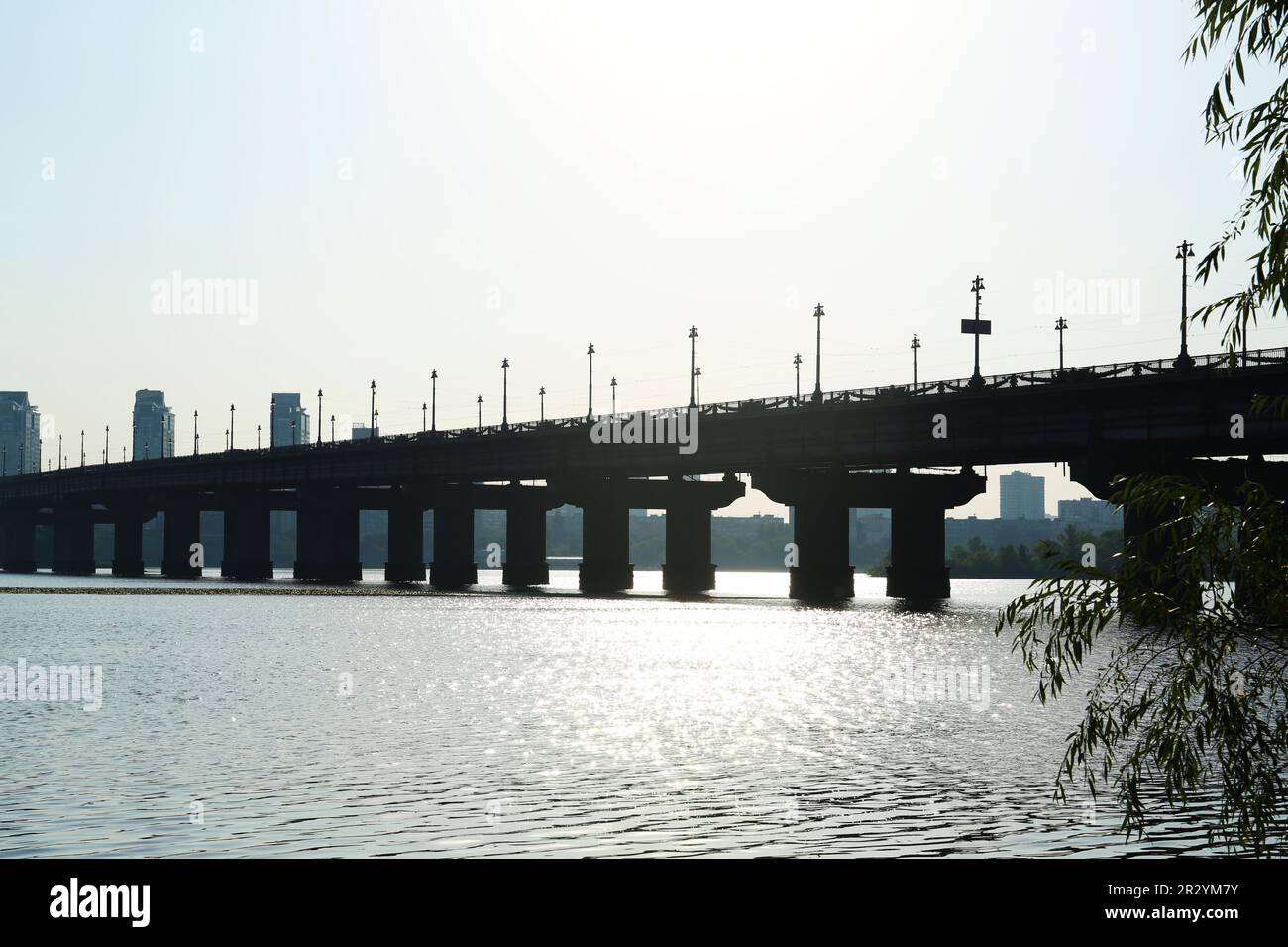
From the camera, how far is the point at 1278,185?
719 inches

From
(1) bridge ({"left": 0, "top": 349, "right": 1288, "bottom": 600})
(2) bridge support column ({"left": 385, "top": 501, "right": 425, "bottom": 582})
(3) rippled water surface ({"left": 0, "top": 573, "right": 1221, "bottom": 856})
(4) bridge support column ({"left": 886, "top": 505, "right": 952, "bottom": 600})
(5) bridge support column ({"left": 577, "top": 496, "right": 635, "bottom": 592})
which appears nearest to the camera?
(3) rippled water surface ({"left": 0, "top": 573, "right": 1221, "bottom": 856})

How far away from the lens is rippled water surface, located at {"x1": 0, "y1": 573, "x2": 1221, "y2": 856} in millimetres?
27141

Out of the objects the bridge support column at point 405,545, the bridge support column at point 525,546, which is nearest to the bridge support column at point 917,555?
the bridge support column at point 525,546

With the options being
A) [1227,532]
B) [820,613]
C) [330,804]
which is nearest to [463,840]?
[330,804]

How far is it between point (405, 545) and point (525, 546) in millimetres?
14646

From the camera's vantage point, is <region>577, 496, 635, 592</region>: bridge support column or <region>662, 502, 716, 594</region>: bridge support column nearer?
<region>662, 502, 716, 594</region>: bridge support column

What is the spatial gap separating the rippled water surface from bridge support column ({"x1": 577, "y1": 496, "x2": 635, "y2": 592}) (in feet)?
239

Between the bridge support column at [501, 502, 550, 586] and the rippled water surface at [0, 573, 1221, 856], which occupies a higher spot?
the bridge support column at [501, 502, 550, 586]

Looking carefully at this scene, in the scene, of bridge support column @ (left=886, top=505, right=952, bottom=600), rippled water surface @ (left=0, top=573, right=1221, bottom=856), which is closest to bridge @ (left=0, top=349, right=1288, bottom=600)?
bridge support column @ (left=886, top=505, right=952, bottom=600)

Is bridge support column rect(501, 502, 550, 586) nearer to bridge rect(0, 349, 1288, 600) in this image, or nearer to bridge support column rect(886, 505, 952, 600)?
bridge rect(0, 349, 1288, 600)

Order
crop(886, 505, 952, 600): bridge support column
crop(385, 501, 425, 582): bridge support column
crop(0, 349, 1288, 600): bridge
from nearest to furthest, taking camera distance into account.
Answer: crop(0, 349, 1288, 600): bridge, crop(886, 505, 952, 600): bridge support column, crop(385, 501, 425, 582): bridge support column

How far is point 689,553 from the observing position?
6260 inches

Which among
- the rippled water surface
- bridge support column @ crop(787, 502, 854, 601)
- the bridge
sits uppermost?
the bridge
